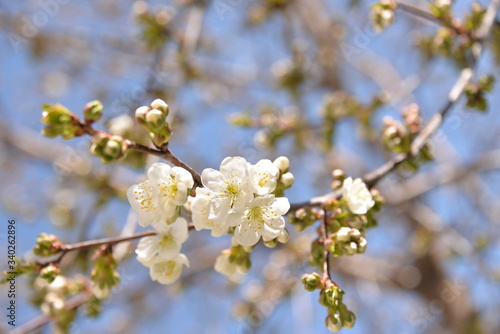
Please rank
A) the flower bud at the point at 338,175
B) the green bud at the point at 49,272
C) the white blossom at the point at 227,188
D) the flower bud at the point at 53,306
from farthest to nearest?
the flower bud at the point at 53,306 < the flower bud at the point at 338,175 < the green bud at the point at 49,272 < the white blossom at the point at 227,188

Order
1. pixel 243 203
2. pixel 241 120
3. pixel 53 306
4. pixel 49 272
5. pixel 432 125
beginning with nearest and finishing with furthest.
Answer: pixel 243 203 < pixel 49 272 < pixel 432 125 < pixel 53 306 < pixel 241 120

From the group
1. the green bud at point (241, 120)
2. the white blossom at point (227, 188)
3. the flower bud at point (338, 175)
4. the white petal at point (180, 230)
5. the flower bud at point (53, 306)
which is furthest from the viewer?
the green bud at point (241, 120)

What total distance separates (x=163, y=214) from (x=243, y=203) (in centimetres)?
26

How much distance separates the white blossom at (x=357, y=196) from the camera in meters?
1.46

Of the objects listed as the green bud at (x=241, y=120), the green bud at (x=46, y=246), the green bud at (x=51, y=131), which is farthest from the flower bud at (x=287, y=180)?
the green bud at (x=241, y=120)

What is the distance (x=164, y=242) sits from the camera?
4.85 feet

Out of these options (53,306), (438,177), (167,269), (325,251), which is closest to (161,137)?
(167,269)

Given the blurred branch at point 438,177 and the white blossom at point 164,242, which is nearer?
the white blossom at point 164,242

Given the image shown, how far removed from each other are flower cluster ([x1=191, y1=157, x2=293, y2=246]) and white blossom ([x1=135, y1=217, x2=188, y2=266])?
106 mm

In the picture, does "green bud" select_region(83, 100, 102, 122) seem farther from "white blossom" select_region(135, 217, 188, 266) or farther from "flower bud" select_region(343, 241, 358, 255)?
"flower bud" select_region(343, 241, 358, 255)

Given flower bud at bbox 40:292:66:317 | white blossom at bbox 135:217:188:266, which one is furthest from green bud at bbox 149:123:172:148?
flower bud at bbox 40:292:66:317

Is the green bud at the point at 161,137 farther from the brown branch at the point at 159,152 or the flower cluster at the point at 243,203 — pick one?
the flower cluster at the point at 243,203

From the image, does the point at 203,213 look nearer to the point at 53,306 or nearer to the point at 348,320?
the point at 348,320

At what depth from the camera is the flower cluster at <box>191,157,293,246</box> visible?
51.4 inches
